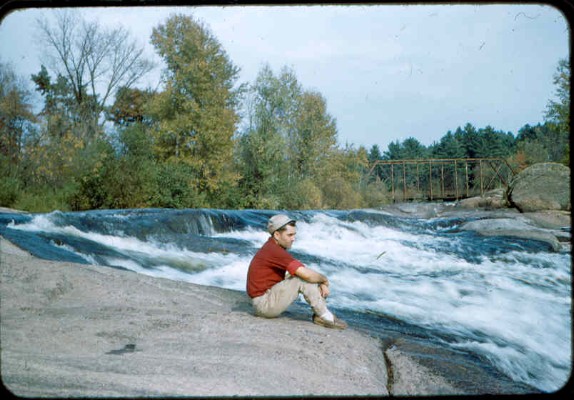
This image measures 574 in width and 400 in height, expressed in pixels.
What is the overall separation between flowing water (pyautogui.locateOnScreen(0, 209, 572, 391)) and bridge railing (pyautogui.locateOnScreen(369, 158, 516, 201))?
1425 centimetres

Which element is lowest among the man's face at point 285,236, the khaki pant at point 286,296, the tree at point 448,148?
the khaki pant at point 286,296

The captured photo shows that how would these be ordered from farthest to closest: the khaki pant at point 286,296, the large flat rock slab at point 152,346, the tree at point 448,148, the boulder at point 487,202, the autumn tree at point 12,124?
1. the tree at point 448,148
2. the boulder at point 487,202
3. the autumn tree at point 12,124
4. the khaki pant at point 286,296
5. the large flat rock slab at point 152,346

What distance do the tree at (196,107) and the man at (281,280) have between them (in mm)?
20322

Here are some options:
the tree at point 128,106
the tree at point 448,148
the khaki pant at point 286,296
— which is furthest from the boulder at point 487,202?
the khaki pant at point 286,296

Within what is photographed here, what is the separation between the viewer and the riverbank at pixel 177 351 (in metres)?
2.51

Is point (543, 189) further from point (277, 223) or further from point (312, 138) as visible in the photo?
point (277, 223)

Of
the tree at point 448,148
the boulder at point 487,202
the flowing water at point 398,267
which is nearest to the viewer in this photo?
the flowing water at point 398,267

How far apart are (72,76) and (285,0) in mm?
28247

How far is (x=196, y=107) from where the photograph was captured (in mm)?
24188

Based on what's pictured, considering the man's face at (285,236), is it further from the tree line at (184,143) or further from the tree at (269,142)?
the tree at (269,142)

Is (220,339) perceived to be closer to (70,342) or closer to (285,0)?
→ (70,342)

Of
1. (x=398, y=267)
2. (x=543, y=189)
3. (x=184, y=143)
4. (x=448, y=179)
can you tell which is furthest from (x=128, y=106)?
(x=398, y=267)

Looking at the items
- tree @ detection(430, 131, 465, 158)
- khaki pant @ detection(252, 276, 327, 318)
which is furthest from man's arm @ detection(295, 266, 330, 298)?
tree @ detection(430, 131, 465, 158)

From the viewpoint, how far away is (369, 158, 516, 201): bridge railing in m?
28.5
